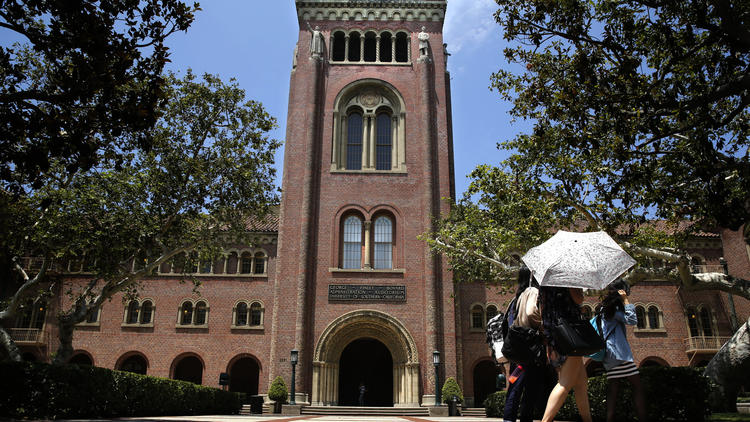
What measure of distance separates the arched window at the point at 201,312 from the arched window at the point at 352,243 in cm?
899

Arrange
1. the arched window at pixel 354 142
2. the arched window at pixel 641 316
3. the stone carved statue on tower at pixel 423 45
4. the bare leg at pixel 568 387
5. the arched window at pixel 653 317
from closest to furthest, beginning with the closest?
1. the bare leg at pixel 568 387
2. the arched window at pixel 354 142
3. the stone carved statue on tower at pixel 423 45
4. the arched window at pixel 653 317
5. the arched window at pixel 641 316

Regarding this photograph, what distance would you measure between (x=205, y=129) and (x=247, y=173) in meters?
2.02

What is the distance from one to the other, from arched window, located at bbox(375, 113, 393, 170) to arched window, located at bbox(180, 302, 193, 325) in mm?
13024

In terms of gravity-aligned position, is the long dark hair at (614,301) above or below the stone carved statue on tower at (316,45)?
below

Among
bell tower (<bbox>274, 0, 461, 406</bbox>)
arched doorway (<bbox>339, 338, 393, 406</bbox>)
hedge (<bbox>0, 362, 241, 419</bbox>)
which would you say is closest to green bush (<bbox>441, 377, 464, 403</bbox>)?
bell tower (<bbox>274, 0, 461, 406</bbox>)

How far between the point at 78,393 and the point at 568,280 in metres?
10.3

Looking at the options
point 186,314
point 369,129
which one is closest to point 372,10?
point 369,129

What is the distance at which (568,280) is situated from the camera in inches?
217

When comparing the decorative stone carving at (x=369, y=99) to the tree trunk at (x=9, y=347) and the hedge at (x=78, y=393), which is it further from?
the tree trunk at (x=9, y=347)

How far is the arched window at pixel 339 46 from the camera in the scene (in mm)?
30672

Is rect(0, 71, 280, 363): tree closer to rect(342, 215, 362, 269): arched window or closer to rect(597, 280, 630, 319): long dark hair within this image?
rect(342, 215, 362, 269): arched window

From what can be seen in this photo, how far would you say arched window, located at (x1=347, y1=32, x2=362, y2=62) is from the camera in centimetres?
3077

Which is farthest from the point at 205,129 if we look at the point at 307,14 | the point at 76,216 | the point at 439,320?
the point at 307,14

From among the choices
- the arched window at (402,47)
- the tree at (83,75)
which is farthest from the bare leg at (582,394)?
the arched window at (402,47)
